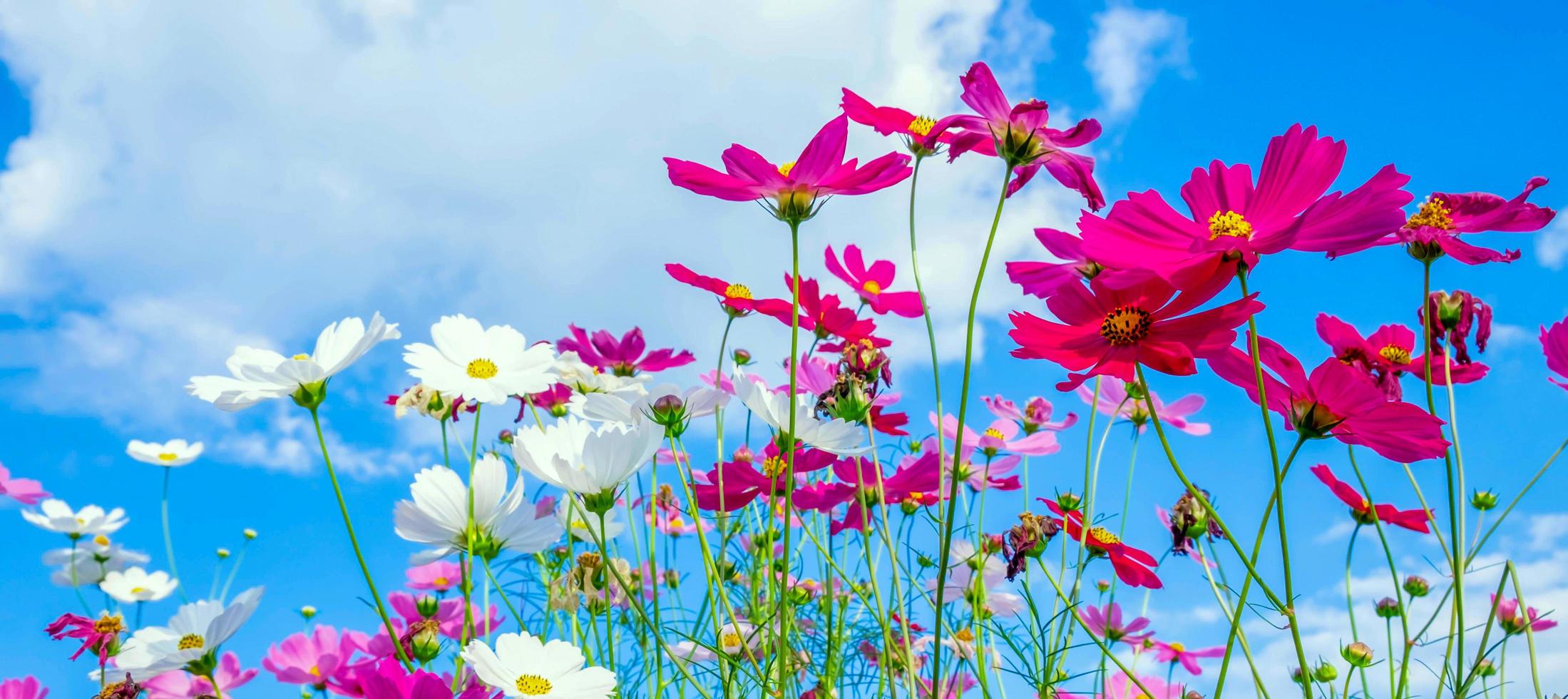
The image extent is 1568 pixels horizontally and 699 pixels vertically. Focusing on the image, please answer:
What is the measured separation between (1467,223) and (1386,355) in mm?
135

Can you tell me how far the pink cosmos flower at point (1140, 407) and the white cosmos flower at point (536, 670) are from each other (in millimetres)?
584

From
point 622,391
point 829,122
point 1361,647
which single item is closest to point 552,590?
point 622,391

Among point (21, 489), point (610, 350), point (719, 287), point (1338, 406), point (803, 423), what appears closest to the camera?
point (1338, 406)

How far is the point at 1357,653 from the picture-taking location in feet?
3.79

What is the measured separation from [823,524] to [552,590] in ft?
1.74

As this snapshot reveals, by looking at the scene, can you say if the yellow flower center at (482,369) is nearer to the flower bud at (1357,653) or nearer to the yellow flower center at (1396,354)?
the yellow flower center at (1396,354)

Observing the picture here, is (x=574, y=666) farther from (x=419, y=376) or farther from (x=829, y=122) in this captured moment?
(x=829, y=122)

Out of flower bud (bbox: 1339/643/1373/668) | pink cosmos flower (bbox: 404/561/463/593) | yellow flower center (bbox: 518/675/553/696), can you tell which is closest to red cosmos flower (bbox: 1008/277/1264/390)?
yellow flower center (bbox: 518/675/553/696)

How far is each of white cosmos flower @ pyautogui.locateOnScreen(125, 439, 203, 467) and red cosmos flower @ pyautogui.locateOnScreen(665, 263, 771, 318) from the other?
5.11 ft

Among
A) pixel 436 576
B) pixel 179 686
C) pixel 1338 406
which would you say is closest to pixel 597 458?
pixel 1338 406

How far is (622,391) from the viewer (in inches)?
44.4

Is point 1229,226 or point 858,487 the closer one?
point 1229,226

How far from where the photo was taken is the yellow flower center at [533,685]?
0.66 meters

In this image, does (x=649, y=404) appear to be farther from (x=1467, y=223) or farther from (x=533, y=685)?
(x=1467, y=223)
